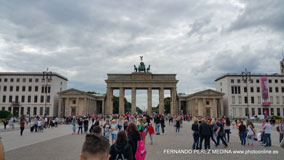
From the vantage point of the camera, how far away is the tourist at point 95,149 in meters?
3.01

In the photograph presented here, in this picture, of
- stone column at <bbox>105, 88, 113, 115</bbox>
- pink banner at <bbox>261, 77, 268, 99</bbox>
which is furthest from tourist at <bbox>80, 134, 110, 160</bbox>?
pink banner at <bbox>261, 77, 268, 99</bbox>

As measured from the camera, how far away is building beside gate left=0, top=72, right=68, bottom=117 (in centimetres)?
8188

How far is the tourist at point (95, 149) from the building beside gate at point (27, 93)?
85254 mm

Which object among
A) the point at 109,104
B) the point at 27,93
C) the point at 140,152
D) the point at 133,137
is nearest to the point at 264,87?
the point at 109,104

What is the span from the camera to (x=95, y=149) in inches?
119

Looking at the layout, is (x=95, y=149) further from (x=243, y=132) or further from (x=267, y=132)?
(x=267, y=132)

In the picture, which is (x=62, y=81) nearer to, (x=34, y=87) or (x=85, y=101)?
(x=34, y=87)

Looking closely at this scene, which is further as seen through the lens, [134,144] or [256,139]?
[256,139]

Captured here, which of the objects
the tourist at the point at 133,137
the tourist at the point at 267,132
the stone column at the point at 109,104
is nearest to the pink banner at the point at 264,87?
the stone column at the point at 109,104

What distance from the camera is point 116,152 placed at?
5.29 meters

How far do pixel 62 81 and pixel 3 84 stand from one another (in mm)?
21073

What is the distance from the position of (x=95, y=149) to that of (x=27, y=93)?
9070 centimetres

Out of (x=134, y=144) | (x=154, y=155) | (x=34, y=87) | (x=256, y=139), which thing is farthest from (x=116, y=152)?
(x=34, y=87)

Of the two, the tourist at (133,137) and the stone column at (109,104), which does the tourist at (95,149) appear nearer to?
the tourist at (133,137)
